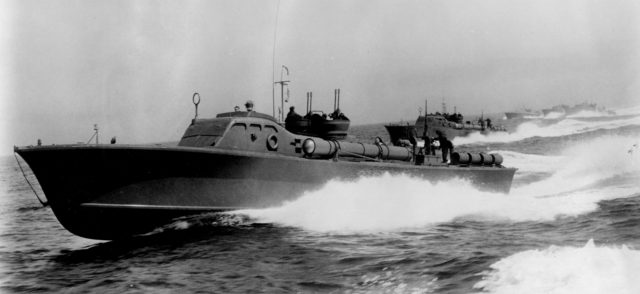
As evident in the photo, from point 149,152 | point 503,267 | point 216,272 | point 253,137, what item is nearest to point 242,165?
point 253,137

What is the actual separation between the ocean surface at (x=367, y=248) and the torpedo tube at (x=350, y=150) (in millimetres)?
894

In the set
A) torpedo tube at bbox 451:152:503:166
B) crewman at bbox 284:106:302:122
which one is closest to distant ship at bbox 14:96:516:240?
crewman at bbox 284:106:302:122

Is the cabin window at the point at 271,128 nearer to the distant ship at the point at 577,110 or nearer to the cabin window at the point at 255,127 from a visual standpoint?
the cabin window at the point at 255,127

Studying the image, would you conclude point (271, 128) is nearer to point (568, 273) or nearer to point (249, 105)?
point (249, 105)

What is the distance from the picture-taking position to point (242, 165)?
40.0 feet

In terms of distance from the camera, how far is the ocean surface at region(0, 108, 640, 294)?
689 centimetres

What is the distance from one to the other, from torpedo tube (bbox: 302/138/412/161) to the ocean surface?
894mm

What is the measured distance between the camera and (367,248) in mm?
9406

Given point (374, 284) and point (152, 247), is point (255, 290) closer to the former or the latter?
point (374, 284)

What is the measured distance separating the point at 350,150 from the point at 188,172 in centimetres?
528

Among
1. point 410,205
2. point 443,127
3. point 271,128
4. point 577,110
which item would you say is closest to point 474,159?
point 410,205

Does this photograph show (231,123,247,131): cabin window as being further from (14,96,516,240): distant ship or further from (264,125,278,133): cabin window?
(264,125,278,133): cabin window

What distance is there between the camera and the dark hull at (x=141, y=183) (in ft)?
34.8

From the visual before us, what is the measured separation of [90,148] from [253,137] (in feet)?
12.9
